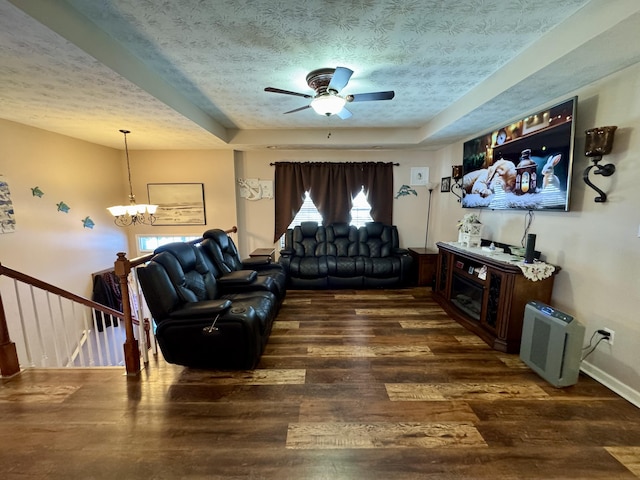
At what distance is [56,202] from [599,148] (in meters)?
5.87

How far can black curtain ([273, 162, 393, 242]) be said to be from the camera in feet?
16.2

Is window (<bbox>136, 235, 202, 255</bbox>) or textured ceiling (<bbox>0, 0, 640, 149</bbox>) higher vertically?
textured ceiling (<bbox>0, 0, 640, 149</bbox>)

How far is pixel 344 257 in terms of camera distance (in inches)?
179

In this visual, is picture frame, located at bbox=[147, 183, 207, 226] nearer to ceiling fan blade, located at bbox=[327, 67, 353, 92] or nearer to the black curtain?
the black curtain

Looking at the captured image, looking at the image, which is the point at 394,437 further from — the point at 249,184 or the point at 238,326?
the point at 249,184

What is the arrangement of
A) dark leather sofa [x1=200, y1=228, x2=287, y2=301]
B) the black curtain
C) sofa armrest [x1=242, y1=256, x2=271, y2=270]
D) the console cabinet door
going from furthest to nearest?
the black curtain
sofa armrest [x1=242, y1=256, x2=271, y2=270]
the console cabinet door
dark leather sofa [x1=200, y1=228, x2=287, y2=301]

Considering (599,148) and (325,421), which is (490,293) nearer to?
(599,148)

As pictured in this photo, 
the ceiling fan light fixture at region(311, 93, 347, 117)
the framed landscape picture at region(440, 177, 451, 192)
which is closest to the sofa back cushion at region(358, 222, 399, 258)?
the framed landscape picture at region(440, 177, 451, 192)

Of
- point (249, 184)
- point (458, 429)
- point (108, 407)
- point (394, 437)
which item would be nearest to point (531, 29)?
point (458, 429)

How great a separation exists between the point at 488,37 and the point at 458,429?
8.90ft

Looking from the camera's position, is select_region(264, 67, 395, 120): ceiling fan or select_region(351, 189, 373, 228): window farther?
select_region(351, 189, 373, 228): window

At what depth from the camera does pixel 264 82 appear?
8.48 ft

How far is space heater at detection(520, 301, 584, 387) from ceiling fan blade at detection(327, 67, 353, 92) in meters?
2.50

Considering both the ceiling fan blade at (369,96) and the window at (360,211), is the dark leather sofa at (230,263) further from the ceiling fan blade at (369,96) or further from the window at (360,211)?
the ceiling fan blade at (369,96)
